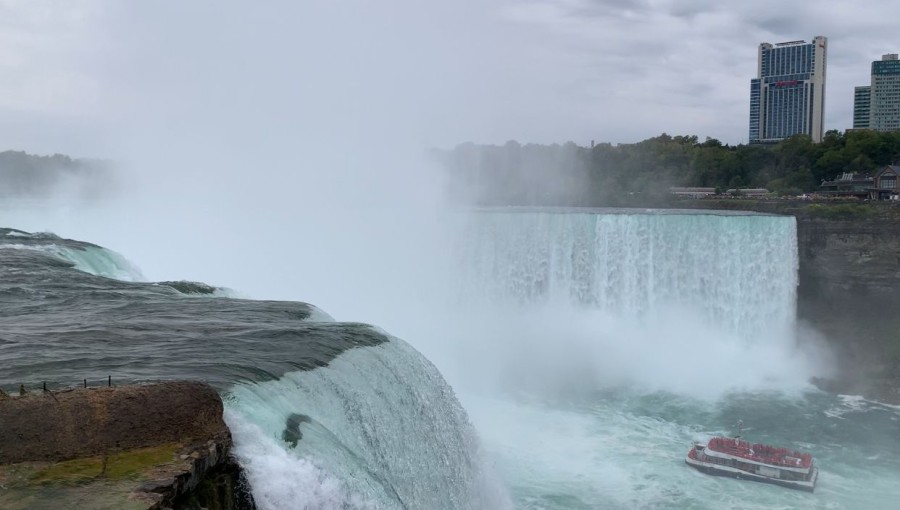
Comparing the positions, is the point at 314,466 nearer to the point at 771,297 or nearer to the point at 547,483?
the point at 547,483

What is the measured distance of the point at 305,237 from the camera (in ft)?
80.7

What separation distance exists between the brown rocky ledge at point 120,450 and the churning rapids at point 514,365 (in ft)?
1.07

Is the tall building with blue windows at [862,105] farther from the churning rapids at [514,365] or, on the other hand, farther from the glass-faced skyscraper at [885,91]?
the churning rapids at [514,365]

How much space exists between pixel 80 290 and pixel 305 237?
13.4m

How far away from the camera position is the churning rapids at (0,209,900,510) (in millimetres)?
6785

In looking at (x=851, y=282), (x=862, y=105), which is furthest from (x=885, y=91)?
(x=851, y=282)

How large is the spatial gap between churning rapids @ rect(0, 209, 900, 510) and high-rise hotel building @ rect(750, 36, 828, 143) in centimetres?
8043

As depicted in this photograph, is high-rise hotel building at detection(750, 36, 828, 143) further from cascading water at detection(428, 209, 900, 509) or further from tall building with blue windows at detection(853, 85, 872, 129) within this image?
cascading water at detection(428, 209, 900, 509)

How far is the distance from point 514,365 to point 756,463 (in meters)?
7.37

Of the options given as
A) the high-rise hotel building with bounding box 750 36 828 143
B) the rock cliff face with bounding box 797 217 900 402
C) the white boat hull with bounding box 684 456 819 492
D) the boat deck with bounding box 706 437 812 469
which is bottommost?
the white boat hull with bounding box 684 456 819 492

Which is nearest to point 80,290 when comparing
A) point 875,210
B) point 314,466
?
point 314,466

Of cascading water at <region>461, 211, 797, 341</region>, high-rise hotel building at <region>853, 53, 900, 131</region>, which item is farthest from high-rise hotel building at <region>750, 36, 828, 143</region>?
cascading water at <region>461, 211, 797, 341</region>

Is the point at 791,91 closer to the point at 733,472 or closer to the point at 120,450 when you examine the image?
the point at 733,472

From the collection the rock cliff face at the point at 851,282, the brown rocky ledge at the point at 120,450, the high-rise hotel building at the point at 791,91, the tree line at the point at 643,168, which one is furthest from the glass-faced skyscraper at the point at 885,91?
the brown rocky ledge at the point at 120,450
